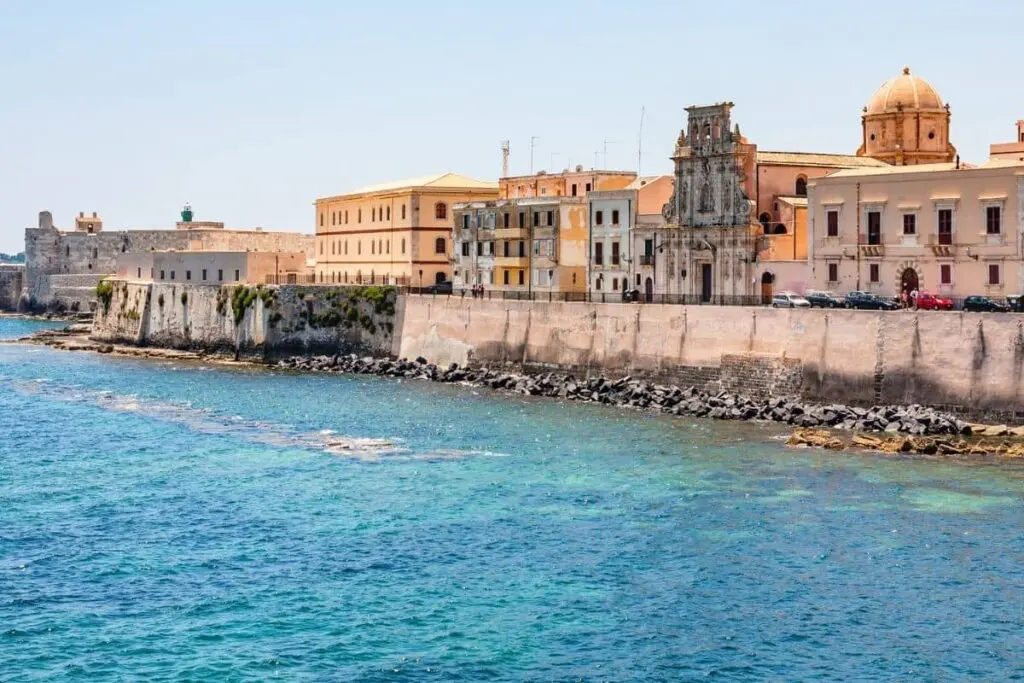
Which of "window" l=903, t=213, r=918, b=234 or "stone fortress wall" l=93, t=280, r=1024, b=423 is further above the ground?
"window" l=903, t=213, r=918, b=234

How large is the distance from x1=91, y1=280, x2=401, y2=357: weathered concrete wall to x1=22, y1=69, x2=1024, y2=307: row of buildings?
3051 mm

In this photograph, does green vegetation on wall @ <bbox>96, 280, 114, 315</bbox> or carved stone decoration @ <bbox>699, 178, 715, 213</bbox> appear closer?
carved stone decoration @ <bbox>699, 178, 715, 213</bbox>

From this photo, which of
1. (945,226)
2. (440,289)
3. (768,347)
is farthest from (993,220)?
(440,289)

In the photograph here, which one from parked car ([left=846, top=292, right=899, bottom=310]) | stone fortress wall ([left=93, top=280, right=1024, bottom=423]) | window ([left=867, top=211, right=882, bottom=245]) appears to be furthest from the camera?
window ([left=867, top=211, right=882, bottom=245])

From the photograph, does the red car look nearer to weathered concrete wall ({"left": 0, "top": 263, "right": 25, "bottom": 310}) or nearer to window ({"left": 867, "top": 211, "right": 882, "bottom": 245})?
window ({"left": 867, "top": 211, "right": 882, "bottom": 245})

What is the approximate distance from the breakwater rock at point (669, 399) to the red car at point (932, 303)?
6327 mm

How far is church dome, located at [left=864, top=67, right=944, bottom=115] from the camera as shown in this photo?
74875mm

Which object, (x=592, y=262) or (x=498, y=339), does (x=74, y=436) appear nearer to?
(x=498, y=339)

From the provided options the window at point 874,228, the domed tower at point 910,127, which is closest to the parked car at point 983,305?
the window at point 874,228

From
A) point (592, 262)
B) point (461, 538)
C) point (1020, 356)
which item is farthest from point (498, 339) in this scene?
point (461, 538)

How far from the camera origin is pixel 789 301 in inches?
2227

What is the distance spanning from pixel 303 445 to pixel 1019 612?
83.2ft

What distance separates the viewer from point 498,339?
67.3 m

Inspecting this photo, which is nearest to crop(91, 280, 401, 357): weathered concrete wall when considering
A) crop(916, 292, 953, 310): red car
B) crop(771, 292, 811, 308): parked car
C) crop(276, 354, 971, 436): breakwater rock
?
crop(276, 354, 971, 436): breakwater rock
